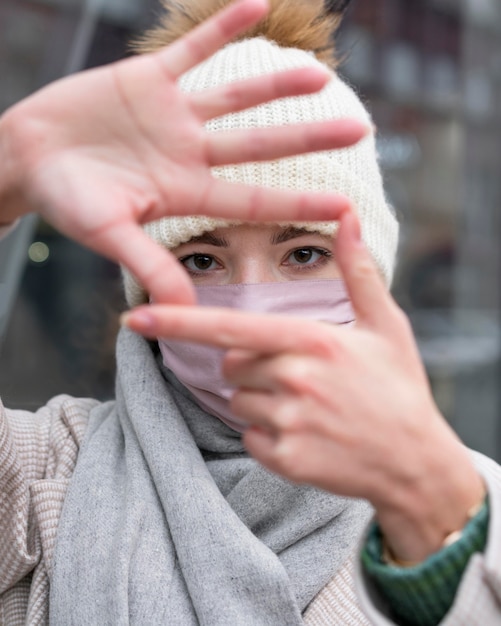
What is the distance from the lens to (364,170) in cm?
136

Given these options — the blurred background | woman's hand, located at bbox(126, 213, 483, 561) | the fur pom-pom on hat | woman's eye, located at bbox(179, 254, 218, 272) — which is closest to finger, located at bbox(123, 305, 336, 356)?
woman's hand, located at bbox(126, 213, 483, 561)

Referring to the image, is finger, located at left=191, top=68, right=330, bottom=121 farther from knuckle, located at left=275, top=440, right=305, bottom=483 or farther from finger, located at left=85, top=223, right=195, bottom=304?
knuckle, located at left=275, top=440, right=305, bottom=483

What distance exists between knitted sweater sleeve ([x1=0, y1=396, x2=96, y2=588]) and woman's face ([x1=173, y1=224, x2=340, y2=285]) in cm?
33

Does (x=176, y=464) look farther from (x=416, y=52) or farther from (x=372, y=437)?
(x=416, y=52)

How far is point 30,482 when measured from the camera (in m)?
1.24

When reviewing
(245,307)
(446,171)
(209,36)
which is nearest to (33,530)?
(245,307)

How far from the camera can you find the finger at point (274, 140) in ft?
2.69

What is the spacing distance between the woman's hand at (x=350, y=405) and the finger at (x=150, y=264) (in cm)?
5

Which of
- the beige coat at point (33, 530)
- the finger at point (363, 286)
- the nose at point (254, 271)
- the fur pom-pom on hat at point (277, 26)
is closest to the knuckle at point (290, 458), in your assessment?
the finger at point (363, 286)

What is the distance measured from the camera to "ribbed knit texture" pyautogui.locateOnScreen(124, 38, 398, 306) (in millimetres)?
1256

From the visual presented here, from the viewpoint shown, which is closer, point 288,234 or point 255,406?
point 255,406

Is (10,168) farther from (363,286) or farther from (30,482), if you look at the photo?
(30,482)

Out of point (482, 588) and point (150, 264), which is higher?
point (150, 264)

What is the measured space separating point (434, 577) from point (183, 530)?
0.45 m
